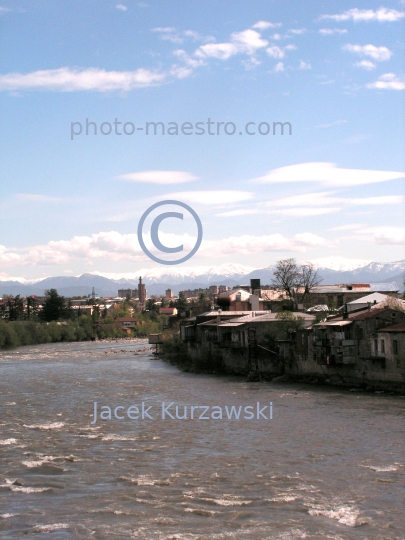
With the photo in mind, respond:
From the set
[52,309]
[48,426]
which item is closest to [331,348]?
[48,426]

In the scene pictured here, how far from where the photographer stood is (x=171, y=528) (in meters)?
16.3

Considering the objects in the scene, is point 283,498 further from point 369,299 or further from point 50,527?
point 369,299

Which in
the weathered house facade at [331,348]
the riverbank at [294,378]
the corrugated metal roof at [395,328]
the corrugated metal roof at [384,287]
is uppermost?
the corrugated metal roof at [384,287]

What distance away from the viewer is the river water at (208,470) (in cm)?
1652

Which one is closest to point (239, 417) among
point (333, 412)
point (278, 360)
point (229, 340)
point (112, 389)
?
point (333, 412)

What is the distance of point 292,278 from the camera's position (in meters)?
83.1

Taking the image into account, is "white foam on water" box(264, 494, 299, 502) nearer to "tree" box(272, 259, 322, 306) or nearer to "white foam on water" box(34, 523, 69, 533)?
"white foam on water" box(34, 523, 69, 533)

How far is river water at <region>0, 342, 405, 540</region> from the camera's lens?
54.2 feet

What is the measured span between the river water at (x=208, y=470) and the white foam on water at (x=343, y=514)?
0.03m

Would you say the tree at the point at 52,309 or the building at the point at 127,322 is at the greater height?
the tree at the point at 52,309

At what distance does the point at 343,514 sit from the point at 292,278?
66656 millimetres

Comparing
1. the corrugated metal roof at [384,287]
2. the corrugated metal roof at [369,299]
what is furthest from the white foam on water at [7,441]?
the corrugated metal roof at [384,287]

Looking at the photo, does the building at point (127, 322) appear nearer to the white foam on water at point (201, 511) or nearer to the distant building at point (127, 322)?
the distant building at point (127, 322)

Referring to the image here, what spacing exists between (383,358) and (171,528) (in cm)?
2485
